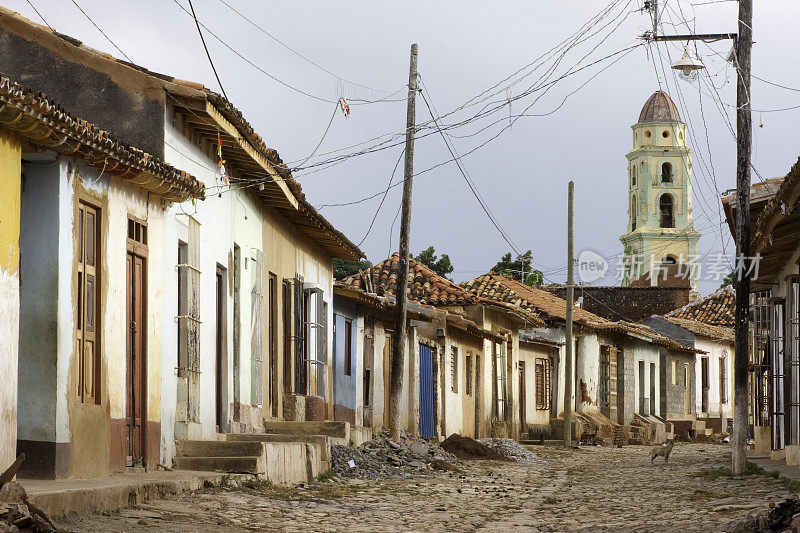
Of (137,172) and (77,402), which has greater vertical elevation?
(137,172)

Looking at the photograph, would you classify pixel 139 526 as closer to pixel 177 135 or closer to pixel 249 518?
pixel 249 518

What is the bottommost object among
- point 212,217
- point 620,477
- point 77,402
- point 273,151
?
point 620,477

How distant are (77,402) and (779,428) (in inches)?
502

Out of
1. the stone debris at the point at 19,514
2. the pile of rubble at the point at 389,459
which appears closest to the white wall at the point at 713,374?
the pile of rubble at the point at 389,459

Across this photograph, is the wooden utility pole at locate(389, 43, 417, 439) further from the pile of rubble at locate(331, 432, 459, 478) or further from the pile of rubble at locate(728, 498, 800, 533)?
the pile of rubble at locate(728, 498, 800, 533)

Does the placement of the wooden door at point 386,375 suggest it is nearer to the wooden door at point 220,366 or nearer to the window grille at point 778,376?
the window grille at point 778,376

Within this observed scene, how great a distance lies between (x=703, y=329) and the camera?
45.7m

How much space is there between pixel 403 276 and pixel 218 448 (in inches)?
308

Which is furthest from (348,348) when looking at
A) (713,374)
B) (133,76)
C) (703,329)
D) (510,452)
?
(713,374)

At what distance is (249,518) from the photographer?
1005 cm

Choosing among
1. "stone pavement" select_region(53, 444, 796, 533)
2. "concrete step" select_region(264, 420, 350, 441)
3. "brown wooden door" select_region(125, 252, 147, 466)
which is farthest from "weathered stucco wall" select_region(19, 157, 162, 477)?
"concrete step" select_region(264, 420, 350, 441)

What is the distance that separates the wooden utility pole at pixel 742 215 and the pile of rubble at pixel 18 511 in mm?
10868

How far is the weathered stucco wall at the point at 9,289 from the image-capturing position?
9008mm

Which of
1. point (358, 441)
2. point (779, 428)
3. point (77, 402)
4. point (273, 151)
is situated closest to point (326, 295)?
point (358, 441)
